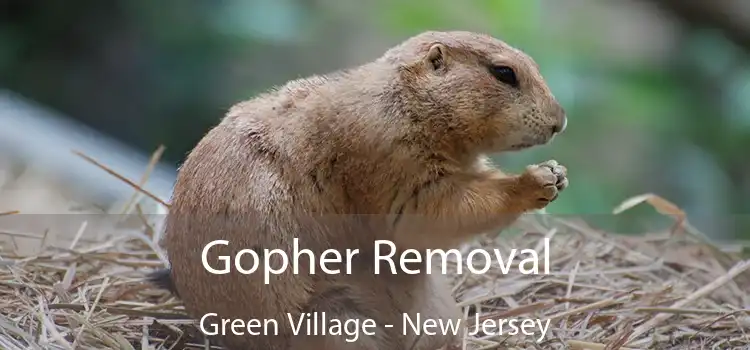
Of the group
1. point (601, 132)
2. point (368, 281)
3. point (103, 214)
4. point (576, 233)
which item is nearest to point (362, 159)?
point (368, 281)

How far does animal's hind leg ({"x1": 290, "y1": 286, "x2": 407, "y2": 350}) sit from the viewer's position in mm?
1710

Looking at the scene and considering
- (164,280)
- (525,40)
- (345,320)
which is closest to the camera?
(345,320)

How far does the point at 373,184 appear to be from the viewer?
1.76m

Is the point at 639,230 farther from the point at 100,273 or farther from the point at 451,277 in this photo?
the point at 100,273

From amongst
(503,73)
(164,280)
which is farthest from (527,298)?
(164,280)

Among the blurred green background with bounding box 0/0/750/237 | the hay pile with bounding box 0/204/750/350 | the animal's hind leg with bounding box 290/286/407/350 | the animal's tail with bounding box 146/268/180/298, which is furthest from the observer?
the blurred green background with bounding box 0/0/750/237

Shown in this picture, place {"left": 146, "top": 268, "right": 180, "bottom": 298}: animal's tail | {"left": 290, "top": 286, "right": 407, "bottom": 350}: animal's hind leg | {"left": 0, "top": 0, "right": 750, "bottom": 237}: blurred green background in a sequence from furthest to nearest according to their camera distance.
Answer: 1. {"left": 0, "top": 0, "right": 750, "bottom": 237}: blurred green background
2. {"left": 146, "top": 268, "right": 180, "bottom": 298}: animal's tail
3. {"left": 290, "top": 286, "right": 407, "bottom": 350}: animal's hind leg

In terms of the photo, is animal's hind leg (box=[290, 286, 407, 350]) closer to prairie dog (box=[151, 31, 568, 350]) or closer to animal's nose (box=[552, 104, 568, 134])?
prairie dog (box=[151, 31, 568, 350])

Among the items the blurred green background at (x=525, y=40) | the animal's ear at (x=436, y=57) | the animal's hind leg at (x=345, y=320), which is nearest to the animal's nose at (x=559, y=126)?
the animal's ear at (x=436, y=57)

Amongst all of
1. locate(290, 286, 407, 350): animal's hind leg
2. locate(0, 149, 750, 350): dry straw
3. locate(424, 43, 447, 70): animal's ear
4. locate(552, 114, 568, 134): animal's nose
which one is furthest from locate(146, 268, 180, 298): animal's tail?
locate(552, 114, 568, 134): animal's nose

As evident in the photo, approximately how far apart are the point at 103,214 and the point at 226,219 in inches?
39.6

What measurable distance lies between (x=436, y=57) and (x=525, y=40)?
2.48ft

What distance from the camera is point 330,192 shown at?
1.78 m

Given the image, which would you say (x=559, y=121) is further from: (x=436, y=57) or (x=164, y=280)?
(x=164, y=280)
